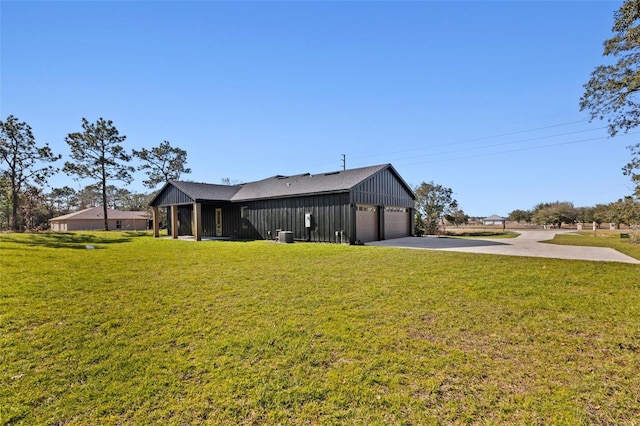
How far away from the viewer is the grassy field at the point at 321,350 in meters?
2.38

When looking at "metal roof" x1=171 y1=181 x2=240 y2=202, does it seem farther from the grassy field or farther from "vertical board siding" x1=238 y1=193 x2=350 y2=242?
the grassy field

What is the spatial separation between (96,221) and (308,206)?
134 feet

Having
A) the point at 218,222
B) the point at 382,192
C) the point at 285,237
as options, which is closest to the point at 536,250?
the point at 382,192

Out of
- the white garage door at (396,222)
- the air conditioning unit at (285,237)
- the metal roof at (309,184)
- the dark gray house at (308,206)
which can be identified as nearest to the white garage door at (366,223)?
the dark gray house at (308,206)

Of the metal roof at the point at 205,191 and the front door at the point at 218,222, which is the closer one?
the metal roof at the point at 205,191

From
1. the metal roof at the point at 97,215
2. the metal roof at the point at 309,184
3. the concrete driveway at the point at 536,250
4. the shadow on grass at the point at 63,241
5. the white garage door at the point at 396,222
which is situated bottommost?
the concrete driveway at the point at 536,250

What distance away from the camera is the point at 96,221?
1630 inches

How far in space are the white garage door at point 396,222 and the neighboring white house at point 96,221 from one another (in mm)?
38578

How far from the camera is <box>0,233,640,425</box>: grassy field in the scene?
7.82ft

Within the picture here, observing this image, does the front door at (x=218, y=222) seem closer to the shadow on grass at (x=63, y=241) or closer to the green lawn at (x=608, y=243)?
the shadow on grass at (x=63, y=241)

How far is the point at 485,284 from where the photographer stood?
6098 millimetres

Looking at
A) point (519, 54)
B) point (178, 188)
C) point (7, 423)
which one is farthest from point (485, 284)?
point (178, 188)

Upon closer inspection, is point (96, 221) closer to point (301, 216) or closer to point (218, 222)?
point (218, 222)

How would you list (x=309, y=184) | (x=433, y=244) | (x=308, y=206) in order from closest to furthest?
(x=433, y=244) < (x=308, y=206) < (x=309, y=184)
